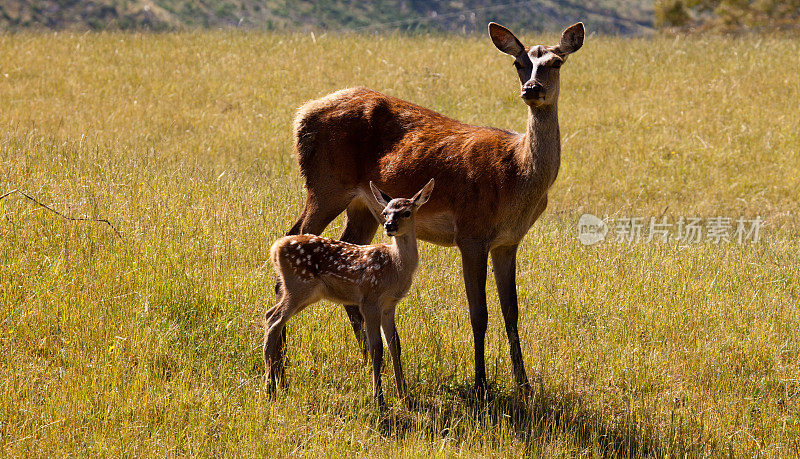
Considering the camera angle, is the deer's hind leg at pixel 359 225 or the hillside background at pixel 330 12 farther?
the hillside background at pixel 330 12

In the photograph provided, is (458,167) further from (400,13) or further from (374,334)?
(400,13)

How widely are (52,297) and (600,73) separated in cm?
1324

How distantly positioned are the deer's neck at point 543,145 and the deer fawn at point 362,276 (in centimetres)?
87

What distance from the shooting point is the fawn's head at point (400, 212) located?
543cm

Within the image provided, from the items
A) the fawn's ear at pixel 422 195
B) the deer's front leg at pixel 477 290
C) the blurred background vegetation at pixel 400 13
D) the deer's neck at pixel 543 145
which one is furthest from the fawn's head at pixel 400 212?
the blurred background vegetation at pixel 400 13

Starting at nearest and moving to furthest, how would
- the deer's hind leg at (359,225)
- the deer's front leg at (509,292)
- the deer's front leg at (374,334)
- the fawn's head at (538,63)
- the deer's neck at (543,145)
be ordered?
the deer's front leg at (374,334), the fawn's head at (538,63), the deer's neck at (543,145), the deer's front leg at (509,292), the deer's hind leg at (359,225)

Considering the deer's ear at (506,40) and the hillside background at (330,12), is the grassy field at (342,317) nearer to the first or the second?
the deer's ear at (506,40)

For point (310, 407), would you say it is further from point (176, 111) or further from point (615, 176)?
point (176, 111)

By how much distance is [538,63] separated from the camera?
589 centimetres

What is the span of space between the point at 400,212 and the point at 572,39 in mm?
1852

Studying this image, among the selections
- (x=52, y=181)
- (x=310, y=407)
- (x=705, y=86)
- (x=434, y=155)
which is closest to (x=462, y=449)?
(x=310, y=407)

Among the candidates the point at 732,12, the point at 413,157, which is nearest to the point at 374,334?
the point at 413,157

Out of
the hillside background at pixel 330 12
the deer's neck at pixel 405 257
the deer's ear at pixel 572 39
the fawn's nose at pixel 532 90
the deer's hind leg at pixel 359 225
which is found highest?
the deer's ear at pixel 572 39

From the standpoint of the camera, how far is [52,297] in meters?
6.46
